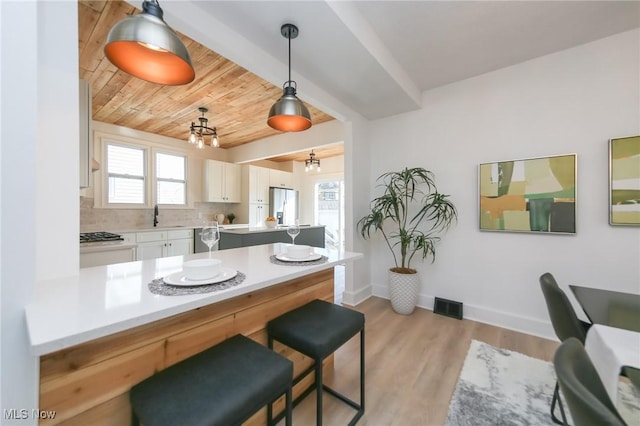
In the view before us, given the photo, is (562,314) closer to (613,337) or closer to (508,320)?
(613,337)

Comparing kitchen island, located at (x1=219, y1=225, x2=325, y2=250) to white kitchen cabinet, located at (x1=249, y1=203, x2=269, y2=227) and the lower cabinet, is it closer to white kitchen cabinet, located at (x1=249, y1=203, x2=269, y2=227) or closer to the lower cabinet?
the lower cabinet

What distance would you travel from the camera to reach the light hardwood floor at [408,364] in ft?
4.82

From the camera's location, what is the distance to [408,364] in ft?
6.34

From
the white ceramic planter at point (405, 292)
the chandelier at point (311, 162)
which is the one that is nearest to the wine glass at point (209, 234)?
the white ceramic planter at point (405, 292)

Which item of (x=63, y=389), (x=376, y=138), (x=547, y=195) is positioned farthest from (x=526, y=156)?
(x=63, y=389)

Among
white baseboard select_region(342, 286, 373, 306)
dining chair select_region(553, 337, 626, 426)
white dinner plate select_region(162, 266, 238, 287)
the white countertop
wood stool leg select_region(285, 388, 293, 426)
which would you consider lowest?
white baseboard select_region(342, 286, 373, 306)

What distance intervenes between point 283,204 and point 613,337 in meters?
5.57

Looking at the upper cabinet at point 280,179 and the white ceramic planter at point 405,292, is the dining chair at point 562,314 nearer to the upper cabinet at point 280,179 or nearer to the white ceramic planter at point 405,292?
the white ceramic planter at point 405,292

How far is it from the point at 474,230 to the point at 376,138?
1.77m

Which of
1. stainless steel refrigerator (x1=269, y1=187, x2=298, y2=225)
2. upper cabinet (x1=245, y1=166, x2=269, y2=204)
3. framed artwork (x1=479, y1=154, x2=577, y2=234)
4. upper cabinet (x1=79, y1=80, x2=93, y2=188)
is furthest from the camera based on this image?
stainless steel refrigerator (x1=269, y1=187, x2=298, y2=225)

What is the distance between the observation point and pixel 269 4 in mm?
1561

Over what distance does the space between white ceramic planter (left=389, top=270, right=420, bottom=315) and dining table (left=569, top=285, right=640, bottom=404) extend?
1.50 meters

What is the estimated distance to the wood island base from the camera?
737 millimetres

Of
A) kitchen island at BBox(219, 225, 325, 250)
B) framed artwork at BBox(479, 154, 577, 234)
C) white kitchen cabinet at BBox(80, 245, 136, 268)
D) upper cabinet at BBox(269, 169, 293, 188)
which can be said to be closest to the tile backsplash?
upper cabinet at BBox(269, 169, 293, 188)
